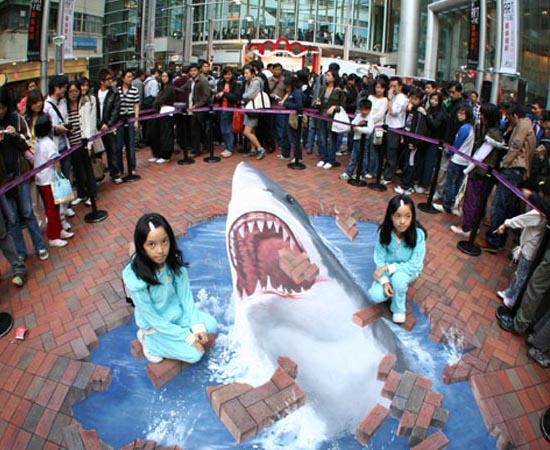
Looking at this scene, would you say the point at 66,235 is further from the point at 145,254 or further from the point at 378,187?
the point at 378,187

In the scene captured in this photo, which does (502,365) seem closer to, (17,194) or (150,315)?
(150,315)

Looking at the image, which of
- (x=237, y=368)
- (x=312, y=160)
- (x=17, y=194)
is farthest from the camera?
(x=312, y=160)

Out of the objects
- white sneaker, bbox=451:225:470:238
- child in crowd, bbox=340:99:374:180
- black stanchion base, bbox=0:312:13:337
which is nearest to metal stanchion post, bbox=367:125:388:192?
child in crowd, bbox=340:99:374:180

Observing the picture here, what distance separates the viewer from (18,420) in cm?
282

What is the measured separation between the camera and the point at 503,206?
5152 millimetres

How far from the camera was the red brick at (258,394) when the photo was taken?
105 inches

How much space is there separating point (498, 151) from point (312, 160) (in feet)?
12.7

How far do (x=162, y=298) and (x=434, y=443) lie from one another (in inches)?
75.4

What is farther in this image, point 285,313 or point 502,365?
point 502,365

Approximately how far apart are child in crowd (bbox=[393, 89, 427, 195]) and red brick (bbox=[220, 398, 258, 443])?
5.09 meters

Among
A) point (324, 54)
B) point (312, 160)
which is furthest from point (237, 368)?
point (324, 54)

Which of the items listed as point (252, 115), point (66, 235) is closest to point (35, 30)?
point (252, 115)

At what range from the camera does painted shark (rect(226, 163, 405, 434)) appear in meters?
2.72

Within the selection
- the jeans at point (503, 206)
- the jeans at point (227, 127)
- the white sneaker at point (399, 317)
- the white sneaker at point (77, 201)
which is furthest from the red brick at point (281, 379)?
the jeans at point (227, 127)
